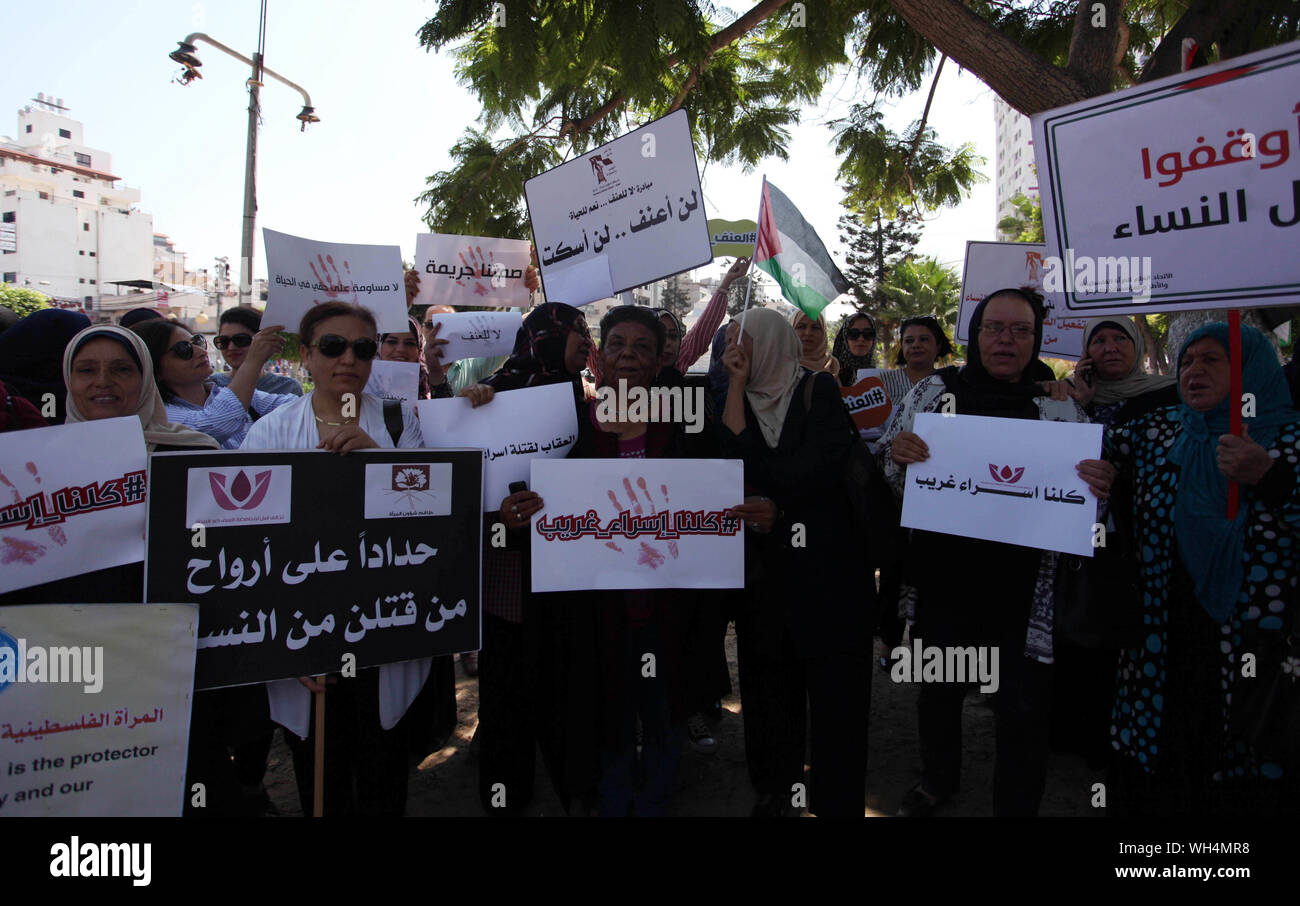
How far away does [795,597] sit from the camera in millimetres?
2814

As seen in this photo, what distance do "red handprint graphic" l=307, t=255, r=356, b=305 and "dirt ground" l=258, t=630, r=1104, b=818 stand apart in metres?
2.47

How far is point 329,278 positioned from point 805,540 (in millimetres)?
3008

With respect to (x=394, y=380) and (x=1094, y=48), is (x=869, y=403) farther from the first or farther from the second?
(x=394, y=380)

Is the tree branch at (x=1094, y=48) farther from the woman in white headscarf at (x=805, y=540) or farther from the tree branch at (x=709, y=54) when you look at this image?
the woman in white headscarf at (x=805, y=540)

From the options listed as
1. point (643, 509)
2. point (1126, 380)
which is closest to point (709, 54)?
point (1126, 380)

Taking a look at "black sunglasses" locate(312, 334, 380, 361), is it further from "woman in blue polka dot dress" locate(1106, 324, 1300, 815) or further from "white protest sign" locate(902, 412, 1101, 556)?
"woman in blue polka dot dress" locate(1106, 324, 1300, 815)

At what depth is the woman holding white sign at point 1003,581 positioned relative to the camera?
8.83 ft

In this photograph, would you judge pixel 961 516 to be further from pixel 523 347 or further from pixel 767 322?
pixel 523 347

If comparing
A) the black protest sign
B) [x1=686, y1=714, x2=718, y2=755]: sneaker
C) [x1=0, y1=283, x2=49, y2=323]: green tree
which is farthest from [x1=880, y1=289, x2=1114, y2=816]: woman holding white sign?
[x1=0, y1=283, x2=49, y2=323]: green tree

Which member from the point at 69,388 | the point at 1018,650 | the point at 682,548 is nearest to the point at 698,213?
the point at 682,548

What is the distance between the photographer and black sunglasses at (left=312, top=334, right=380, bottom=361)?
2.60m
